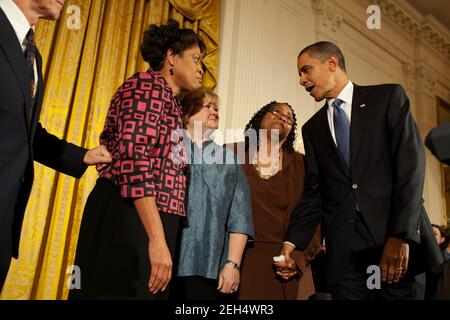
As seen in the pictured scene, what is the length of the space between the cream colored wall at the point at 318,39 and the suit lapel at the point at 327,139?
1927 millimetres

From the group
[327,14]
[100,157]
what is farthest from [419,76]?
[100,157]

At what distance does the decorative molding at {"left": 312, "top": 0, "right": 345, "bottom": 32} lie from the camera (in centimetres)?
506

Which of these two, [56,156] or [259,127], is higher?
[259,127]

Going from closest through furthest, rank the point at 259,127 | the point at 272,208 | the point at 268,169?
the point at 272,208 < the point at 268,169 < the point at 259,127

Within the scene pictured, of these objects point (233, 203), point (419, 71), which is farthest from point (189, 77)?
point (419, 71)

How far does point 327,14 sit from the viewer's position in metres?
5.14

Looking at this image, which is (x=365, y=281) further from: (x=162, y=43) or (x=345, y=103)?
(x=162, y=43)

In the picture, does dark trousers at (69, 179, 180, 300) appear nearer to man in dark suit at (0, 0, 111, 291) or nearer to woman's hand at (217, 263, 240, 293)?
man in dark suit at (0, 0, 111, 291)

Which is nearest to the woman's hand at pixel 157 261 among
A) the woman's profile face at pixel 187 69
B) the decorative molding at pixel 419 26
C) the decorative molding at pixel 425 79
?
the woman's profile face at pixel 187 69

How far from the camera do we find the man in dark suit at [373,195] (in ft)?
4.80

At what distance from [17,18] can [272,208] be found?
1.46 meters

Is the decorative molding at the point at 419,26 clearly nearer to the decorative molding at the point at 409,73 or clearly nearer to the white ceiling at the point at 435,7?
the white ceiling at the point at 435,7

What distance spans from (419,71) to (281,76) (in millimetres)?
3279

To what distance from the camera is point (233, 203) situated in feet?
6.14
